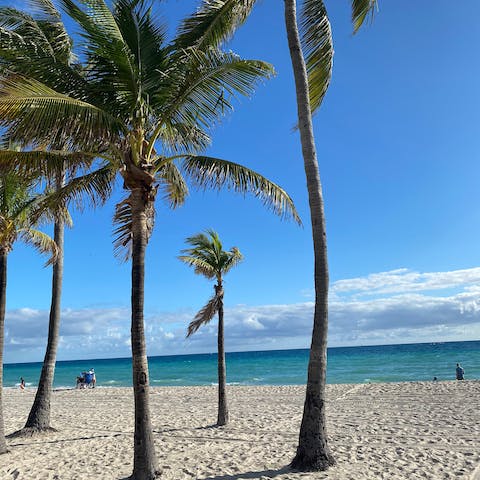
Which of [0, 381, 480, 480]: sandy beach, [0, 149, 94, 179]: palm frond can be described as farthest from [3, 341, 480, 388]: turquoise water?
[0, 149, 94, 179]: palm frond

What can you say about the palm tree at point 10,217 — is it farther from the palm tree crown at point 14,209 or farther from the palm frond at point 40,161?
the palm frond at point 40,161

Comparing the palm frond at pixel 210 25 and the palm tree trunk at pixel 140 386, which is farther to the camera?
the palm frond at pixel 210 25

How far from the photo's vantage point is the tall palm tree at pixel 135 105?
6.47 metres

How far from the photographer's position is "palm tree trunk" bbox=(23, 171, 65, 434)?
1089 cm

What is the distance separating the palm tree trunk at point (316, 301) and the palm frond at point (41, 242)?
6212 mm

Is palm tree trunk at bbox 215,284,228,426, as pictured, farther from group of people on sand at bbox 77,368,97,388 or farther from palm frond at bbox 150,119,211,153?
group of people on sand at bbox 77,368,97,388

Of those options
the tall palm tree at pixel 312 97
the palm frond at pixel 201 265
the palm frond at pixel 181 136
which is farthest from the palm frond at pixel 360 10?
the palm frond at pixel 201 265

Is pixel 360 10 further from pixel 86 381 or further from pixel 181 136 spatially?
pixel 86 381

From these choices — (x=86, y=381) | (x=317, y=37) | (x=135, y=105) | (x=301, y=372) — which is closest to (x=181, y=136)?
(x=135, y=105)

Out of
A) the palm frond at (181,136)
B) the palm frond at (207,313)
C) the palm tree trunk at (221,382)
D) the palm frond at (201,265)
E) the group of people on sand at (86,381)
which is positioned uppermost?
the palm frond at (181,136)

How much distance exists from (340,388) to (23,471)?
60.4ft

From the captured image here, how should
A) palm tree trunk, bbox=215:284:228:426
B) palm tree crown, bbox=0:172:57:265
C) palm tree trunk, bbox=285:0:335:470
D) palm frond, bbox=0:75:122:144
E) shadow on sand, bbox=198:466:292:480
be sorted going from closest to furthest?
palm frond, bbox=0:75:122:144
shadow on sand, bbox=198:466:292:480
palm tree trunk, bbox=285:0:335:470
palm tree crown, bbox=0:172:57:265
palm tree trunk, bbox=215:284:228:426

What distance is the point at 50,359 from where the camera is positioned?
11.2m

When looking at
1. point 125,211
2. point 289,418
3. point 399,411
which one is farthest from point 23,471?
point 399,411
